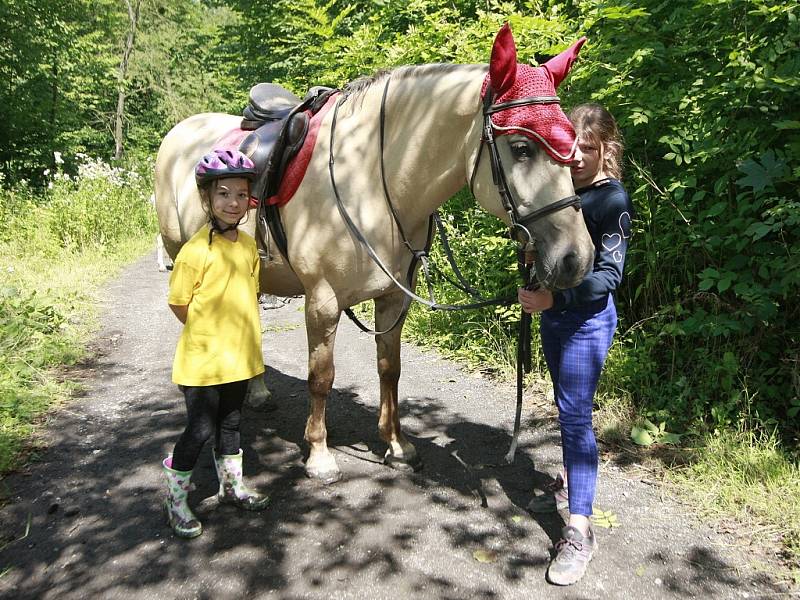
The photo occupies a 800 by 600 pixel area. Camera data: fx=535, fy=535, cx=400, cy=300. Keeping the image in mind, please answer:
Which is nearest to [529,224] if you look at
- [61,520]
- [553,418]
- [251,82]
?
[553,418]

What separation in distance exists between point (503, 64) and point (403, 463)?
7.19 feet

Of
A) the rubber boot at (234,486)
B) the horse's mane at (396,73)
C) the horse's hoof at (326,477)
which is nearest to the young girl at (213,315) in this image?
the rubber boot at (234,486)

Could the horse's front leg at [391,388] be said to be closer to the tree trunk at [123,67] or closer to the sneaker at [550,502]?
the sneaker at [550,502]

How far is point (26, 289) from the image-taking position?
18.9 feet

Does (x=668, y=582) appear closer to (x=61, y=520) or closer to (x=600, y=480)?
(x=600, y=480)

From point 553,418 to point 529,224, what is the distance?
213 cm

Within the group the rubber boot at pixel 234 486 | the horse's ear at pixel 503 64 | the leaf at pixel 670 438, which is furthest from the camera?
the leaf at pixel 670 438

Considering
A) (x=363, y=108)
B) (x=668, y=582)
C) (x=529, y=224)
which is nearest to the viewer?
(x=529, y=224)

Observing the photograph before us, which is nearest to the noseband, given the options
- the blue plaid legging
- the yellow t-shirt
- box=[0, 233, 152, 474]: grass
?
the blue plaid legging

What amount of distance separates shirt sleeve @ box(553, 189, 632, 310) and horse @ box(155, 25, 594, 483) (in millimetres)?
123

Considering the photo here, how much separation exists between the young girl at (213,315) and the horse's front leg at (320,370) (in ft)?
1.27

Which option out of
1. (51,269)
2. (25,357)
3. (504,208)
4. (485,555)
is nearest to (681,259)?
(504,208)

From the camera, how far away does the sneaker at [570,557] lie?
2.20m

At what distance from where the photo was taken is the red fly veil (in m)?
1.98
